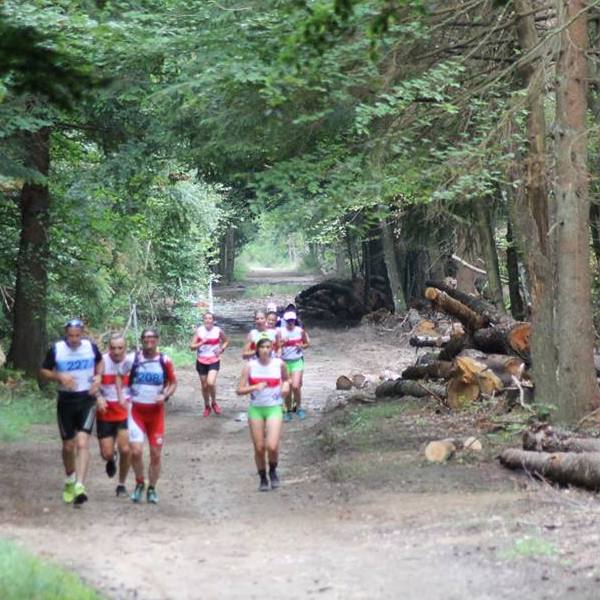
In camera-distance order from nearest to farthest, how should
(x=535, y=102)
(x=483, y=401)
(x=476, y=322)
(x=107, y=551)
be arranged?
(x=107, y=551) → (x=535, y=102) → (x=483, y=401) → (x=476, y=322)

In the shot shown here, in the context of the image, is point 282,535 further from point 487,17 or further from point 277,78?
point 487,17

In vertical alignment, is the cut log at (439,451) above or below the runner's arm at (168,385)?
below

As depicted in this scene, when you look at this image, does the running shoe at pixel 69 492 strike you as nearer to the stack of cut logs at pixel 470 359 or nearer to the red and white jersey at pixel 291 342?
the stack of cut logs at pixel 470 359

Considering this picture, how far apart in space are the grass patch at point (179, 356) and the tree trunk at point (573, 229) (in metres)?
17.7

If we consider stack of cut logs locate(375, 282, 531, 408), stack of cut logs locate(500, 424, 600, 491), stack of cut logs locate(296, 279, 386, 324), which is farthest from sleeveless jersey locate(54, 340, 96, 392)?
stack of cut logs locate(296, 279, 386, 324)

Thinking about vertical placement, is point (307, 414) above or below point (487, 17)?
below

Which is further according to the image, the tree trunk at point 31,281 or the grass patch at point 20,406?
the tree trunk at point 31,281

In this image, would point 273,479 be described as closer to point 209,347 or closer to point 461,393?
point 461,393

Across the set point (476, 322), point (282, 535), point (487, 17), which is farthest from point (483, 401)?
point (282, 535)

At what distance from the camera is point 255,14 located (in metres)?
12.9

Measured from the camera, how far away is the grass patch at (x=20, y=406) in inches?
703

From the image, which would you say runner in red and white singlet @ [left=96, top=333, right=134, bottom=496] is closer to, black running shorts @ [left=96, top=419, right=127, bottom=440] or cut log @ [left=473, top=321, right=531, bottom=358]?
black running shorts @ [left=96, top=419, right=127, bottom=440]

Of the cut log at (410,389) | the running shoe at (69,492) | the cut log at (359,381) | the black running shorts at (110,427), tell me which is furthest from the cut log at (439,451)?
the cut log at (359,381)

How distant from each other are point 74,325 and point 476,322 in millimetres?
9311
